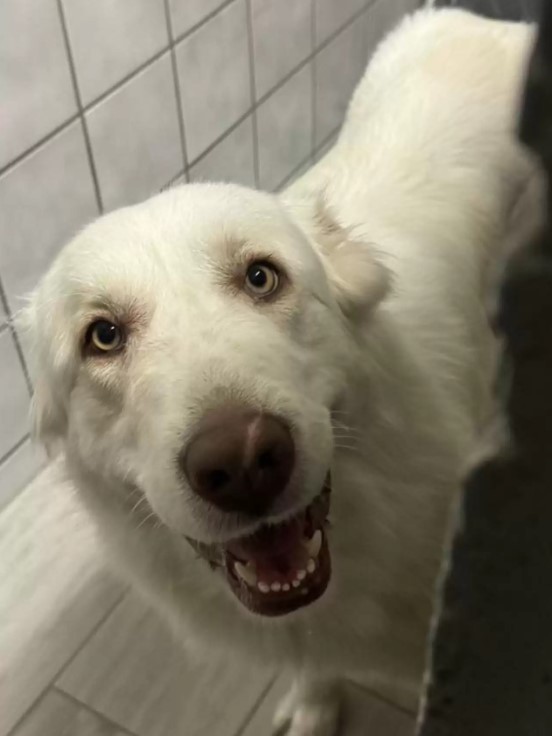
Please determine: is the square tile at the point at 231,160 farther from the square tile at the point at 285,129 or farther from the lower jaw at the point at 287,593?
the lower jaw at the point at 287,593

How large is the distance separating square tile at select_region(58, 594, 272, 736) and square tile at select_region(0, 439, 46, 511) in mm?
383

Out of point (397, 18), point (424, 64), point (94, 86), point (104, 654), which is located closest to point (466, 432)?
point (424, 64)

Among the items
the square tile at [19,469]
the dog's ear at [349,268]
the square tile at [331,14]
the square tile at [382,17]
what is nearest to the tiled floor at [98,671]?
the square tile at [19,469]

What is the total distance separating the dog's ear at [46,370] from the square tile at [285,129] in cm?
118

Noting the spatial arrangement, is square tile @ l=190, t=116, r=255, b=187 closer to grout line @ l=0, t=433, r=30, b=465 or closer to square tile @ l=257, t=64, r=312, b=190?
square tile @ l=257, t=64, r=312, b=190

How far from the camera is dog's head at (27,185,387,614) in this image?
0.73 meters

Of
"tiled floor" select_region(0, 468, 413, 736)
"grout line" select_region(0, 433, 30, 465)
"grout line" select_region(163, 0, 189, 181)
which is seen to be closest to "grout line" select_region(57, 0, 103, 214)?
"grout line" select_region(163, 0, 189, 181)

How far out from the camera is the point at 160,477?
773mm

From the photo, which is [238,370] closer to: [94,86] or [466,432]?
[466,432]

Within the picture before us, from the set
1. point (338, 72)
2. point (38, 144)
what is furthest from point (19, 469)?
point (338, 72)

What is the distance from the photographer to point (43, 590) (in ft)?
5.41

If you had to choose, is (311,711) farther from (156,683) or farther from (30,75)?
(30,75)

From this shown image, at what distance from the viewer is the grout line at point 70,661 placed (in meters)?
1.47

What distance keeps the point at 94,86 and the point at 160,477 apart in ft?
3.38
